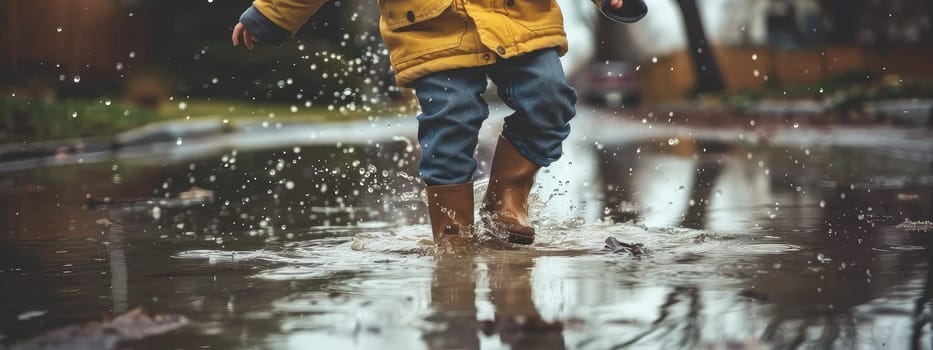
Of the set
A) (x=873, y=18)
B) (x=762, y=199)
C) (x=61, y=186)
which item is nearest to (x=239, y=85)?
(x=873, y=18)

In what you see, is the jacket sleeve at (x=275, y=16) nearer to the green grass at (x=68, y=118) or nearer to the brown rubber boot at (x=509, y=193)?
the brown rubber boot at (x=509, y=193)

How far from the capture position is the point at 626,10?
210 inches

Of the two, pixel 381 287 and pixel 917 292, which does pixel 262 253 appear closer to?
pixel 381 287

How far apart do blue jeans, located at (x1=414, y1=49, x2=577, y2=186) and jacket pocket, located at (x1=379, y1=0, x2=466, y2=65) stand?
11 centimetres

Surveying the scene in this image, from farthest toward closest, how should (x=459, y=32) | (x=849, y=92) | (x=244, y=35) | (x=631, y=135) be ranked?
(x=849, y=92)
(x=631, y=135)
(x=244, y=35)
(x=459, y=32)

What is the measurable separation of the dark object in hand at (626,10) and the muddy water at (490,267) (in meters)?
0.84

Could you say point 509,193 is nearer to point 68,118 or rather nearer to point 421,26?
point 421,26

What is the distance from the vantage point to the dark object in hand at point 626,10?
5324 mm

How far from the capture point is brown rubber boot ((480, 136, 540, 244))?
17.3ft

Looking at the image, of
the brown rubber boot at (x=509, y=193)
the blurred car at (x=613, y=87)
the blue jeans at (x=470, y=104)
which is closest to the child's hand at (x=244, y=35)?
the blue jeans at (x=470, y=104)

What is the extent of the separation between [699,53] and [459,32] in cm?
2451

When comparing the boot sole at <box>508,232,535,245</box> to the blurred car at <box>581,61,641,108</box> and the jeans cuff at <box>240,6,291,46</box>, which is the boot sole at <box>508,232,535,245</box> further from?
the blurred car at <box>581,61,641,108</box>

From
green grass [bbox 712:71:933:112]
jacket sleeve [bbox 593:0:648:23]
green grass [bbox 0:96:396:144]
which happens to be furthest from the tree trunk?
jacket sleeve [bbox 593:0:648:23]

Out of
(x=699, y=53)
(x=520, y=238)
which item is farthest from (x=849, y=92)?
(x=520, y=238)
